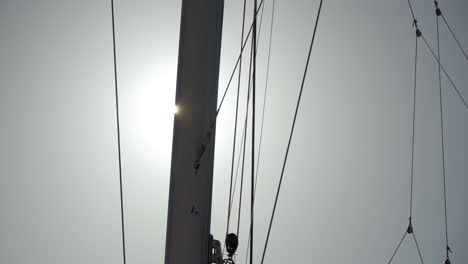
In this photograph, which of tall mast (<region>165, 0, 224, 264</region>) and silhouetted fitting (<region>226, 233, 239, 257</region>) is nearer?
tall mast (<region>165, 0, 224, 264</region>)

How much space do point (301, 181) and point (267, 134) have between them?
0.72 metres

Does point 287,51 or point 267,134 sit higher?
point 287,51

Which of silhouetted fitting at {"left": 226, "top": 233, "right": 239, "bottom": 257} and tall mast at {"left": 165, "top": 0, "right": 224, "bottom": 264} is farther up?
tall mast at {"left": 165, "top": 0, "right": 224, "bottom": 264}

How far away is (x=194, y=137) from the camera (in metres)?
1.45

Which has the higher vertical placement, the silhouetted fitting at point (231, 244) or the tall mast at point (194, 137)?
the tall mast at point (194, 137)

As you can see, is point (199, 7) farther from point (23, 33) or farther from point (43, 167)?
point (23, 33)

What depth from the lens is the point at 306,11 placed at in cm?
509

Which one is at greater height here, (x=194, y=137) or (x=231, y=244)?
(x=194, y=137)

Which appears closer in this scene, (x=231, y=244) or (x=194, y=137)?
(x=194, y=137)

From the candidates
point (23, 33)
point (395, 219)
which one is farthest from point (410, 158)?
point (23, 33)

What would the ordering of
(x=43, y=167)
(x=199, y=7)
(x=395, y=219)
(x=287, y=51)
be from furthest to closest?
(x=287, y=51)
(x=395, y=219)
(x=43, y=167)
(x=199, y=7)

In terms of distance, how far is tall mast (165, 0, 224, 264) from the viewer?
1.39m

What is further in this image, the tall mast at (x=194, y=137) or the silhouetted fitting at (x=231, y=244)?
→ the silhouetted fitting at (x=231, y=244)

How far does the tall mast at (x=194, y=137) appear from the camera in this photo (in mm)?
1392
